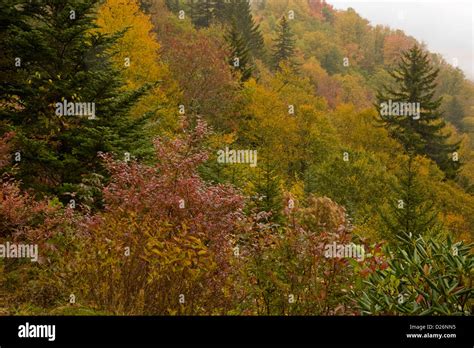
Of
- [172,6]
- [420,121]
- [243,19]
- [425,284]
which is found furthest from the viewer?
[243,19]

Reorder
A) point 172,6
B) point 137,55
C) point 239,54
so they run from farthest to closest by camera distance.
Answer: point 172,6 → point 239,54 → point 137,55

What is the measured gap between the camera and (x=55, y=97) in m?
12.1

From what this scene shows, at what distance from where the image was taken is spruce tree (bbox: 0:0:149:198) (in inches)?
452

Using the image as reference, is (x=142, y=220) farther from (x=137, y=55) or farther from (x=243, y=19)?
(x=243, y=19)

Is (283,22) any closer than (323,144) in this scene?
No

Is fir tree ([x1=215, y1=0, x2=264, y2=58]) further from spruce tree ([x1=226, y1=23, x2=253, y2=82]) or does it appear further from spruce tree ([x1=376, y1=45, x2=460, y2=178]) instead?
spruce tree ([x1=376, y1=45, x2=460, y2=178])

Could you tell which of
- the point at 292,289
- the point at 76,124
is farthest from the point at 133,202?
the point at 76,124

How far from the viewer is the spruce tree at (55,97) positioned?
1147cm

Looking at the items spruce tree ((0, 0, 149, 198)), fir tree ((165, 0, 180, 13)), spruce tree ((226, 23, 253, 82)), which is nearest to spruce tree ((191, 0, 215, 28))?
fir tree ((165, 0, 180, 13))

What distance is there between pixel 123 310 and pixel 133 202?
1.30 meters

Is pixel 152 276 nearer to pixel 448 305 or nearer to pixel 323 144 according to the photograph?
pixel 448 305

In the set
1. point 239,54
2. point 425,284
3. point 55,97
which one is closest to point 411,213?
point 55,97

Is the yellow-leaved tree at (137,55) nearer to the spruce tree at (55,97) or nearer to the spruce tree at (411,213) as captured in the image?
the spruce tree at (411,213)

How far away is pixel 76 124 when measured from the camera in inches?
482
